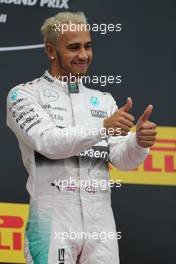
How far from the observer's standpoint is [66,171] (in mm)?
2430

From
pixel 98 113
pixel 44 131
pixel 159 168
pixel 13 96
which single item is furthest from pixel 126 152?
pixel 159 168

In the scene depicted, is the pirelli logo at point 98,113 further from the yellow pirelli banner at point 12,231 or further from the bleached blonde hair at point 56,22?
the yellow pirelli banner at point 12,231

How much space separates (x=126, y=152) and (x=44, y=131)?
1.00 feet

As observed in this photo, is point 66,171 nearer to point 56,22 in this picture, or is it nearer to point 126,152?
point 126,152

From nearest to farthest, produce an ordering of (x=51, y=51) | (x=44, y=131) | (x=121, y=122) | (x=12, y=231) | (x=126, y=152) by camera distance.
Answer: (x=121, y=122) < (x=44, y=131) < (x=126, y=152) < (x=51, y=51) < (x=12, y=231)

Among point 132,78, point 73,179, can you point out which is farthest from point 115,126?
point 132,78

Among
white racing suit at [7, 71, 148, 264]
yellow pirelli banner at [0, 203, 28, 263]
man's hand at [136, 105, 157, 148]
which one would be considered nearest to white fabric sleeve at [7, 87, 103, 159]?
white racing suit at [7, 71, 148, 264]

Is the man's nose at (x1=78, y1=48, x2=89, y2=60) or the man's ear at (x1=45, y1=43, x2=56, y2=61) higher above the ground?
the man's ear at (x1=45, y1=43, x2=56, y2=61)

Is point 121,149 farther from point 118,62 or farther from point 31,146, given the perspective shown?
point 118,62

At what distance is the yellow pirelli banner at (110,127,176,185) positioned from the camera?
3451 millimetres

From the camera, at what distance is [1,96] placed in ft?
11.4

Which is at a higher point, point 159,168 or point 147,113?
point 159,168

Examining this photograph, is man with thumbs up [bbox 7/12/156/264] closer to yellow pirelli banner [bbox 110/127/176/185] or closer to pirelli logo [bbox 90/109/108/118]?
pirelli logo [bbox 90/109/108/118]

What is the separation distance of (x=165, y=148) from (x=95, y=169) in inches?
41.4
